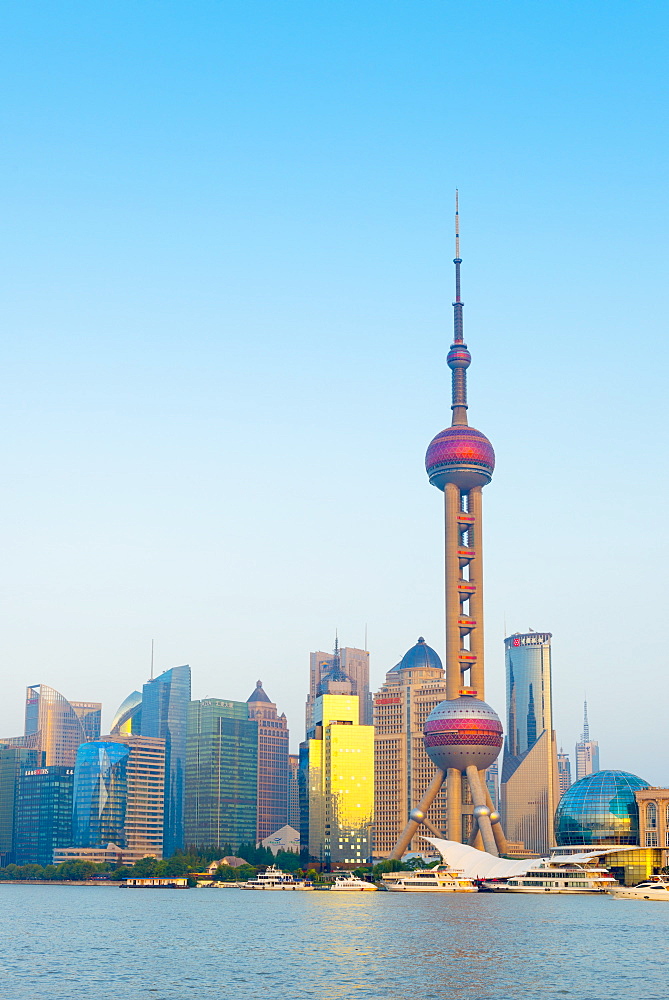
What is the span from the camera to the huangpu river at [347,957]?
9750 centimetres

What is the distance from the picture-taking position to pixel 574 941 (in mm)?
135875

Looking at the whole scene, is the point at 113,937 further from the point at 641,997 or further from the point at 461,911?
the point at 641,997

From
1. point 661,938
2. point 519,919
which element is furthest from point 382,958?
point 519,919

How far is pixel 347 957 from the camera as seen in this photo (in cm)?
12012

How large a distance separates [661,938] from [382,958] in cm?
3987

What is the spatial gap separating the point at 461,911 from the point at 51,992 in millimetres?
103310

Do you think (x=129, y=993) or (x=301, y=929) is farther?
(x=301, y=929)

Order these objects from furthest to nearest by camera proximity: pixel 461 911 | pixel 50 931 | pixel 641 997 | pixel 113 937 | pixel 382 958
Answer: pixel 461 911, pixel 50 931, pixel 113 937, pixel 382 958, pixel 641 997

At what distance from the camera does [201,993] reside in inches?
3782

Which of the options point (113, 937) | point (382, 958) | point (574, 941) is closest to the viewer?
point (382, 958)

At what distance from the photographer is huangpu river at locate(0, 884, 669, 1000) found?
320 feet

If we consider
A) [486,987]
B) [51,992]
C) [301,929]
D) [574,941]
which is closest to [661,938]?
[574,941]

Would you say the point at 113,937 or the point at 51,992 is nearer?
the point at 51,992

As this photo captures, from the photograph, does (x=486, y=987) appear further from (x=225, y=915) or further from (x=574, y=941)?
(x=225, y=915)
